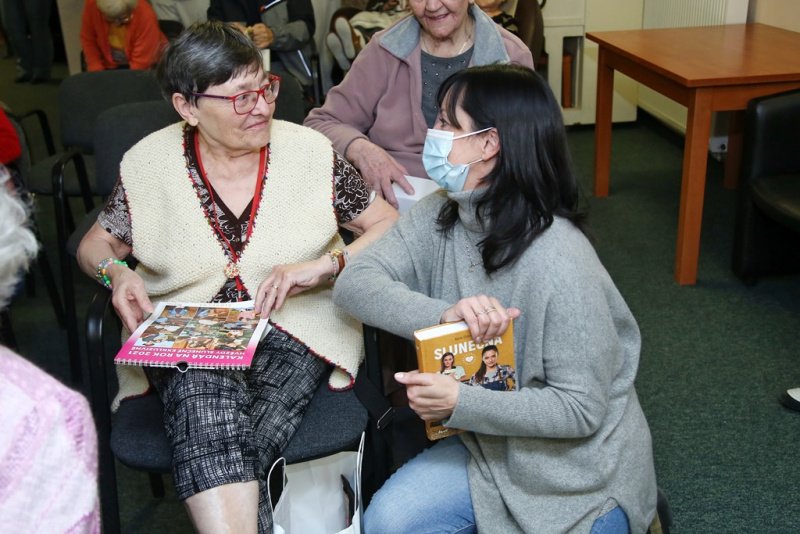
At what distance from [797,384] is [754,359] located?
0.58 ft

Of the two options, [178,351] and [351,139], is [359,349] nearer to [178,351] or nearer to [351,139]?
[178,351]

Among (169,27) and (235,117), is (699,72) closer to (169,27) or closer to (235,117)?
(235,117)

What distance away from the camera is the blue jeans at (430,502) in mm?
1450

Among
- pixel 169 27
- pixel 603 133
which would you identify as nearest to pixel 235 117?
pixel 603 133

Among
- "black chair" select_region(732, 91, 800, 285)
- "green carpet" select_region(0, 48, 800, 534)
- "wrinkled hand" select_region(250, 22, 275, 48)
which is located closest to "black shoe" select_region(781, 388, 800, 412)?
"green carpet" select_region(0, 48, 800, 534)

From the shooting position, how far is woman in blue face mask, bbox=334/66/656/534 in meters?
→ 1.32

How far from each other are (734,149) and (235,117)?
3019mm

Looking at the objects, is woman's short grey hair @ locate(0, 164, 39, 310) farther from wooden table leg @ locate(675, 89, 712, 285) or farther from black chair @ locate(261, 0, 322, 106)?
black chair @ locate(261, 0, 322, 106)

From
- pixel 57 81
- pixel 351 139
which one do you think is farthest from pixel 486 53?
pixel 57 81

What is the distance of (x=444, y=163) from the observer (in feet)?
4.95

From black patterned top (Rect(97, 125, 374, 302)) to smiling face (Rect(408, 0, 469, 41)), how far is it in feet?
1.97

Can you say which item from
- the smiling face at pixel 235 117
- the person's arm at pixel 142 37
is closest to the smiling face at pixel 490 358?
the smiling face at pixel 235 117

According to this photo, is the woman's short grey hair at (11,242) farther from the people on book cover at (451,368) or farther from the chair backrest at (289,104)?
the chair backrest at (289,104)

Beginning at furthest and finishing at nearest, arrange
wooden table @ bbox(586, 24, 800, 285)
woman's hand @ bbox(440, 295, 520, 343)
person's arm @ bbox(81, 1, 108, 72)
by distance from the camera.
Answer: person's arm @ bbox(81, 1, 108, 72) < wooden table @ bbox(586, 24, 800, 285) < woman's hand @ bbox(440, 295, 520, 343)
